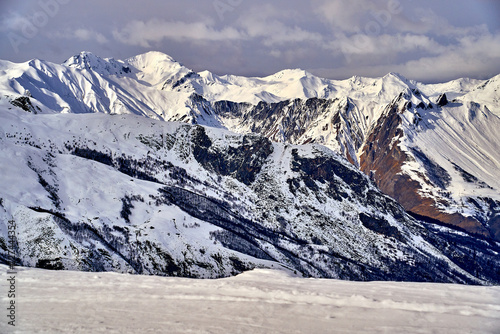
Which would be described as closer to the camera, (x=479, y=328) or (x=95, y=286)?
(x=479, y=328)

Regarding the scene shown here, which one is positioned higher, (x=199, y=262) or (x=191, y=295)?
(x=191, y=295)

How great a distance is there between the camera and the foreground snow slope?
95.8ft

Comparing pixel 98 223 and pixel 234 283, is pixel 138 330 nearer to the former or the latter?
pixel 234 283

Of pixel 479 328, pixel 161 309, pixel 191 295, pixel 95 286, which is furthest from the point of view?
pixel 95 286

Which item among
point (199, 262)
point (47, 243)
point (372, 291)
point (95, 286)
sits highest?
point (372, 291)

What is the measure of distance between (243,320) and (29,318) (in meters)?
15.4

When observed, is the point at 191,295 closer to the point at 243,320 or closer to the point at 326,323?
the point at 243,320

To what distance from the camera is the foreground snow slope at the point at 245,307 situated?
29188 millimetres

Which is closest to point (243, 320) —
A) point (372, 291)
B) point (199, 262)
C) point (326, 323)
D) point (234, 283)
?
point (326, 323)

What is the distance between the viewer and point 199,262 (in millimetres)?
185875

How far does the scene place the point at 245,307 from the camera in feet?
109

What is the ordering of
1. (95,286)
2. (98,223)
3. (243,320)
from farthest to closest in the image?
(98,223) < (95,286) < (243,320)

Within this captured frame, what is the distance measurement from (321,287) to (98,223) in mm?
156053

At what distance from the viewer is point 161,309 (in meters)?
33.0
